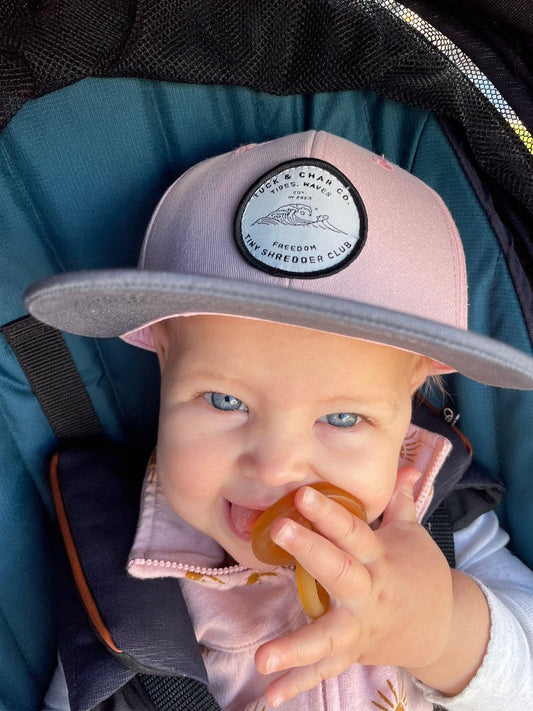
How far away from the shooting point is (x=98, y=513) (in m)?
0.96

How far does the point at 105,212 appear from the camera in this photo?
93 cm

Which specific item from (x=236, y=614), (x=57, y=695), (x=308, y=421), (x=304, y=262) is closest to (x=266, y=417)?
(x=308, y=421)

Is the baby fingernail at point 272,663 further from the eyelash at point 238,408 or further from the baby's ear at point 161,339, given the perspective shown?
the baby's ear at point 161,339

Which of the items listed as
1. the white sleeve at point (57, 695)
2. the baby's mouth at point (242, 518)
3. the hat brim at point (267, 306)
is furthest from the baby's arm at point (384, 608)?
the white sleeve at point (57, 695)

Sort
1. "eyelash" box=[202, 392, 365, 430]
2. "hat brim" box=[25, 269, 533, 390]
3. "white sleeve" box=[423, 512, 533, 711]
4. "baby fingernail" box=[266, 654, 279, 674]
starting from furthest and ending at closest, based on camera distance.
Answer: "white sleeve" box=[423, 512, 533, 711], "eyelash" box=[202, 392, 365, 430], "baby fingernail" box=[266, 654, 279, 674], "hat brim" box=[25, 269, 533, 390]

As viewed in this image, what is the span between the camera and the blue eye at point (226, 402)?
0.79 m

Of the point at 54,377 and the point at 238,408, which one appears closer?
the point at 238,408

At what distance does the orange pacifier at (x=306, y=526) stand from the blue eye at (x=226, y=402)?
114 mm

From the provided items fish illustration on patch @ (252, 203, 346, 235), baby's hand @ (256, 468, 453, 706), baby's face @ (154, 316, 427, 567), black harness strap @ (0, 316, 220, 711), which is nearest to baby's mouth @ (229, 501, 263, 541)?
baby's face @ (154, 316, 427, 567)

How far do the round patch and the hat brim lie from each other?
110 millimetres

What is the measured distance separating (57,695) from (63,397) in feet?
1.39

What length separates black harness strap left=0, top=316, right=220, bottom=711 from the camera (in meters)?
0.87

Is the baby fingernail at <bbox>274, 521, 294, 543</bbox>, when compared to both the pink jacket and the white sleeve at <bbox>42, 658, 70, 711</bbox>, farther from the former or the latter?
the white sleeve at <bbox>42, 658, 70, 711</bbox>

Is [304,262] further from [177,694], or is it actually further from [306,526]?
[177,694]
